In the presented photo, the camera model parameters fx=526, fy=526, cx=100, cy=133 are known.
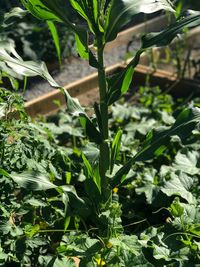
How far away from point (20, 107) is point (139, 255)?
85 cm

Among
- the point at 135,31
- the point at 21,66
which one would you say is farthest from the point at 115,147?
the point at 135,31

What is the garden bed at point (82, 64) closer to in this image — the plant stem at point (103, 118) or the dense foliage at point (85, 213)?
the dense foliage at point (85, 213)

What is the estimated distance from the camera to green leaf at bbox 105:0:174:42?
2.20m

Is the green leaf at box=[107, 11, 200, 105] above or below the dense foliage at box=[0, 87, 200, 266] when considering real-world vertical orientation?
above

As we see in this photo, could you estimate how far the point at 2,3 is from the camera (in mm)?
3506

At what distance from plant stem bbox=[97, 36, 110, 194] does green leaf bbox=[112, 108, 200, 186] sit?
7cm

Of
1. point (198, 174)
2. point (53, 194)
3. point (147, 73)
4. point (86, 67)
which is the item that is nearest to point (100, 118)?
point (53, 194)

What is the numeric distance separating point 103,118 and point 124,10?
0.49 meters

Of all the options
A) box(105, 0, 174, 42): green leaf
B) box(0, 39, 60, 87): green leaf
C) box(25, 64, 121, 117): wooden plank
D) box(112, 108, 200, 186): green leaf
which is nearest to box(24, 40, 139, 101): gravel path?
box(25, 64, 121, 117): wooden plank

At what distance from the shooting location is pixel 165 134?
94.3 inches

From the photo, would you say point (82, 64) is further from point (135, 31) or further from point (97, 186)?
point (97, 186)

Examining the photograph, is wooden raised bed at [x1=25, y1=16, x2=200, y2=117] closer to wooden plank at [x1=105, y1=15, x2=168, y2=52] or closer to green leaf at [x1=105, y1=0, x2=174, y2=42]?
wooden plank at [x1=105, y1=15, x2=168, y2=52]

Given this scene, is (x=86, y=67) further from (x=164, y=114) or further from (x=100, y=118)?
(x=100, y=118)

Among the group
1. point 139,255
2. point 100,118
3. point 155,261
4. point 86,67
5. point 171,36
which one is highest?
point 171,36
